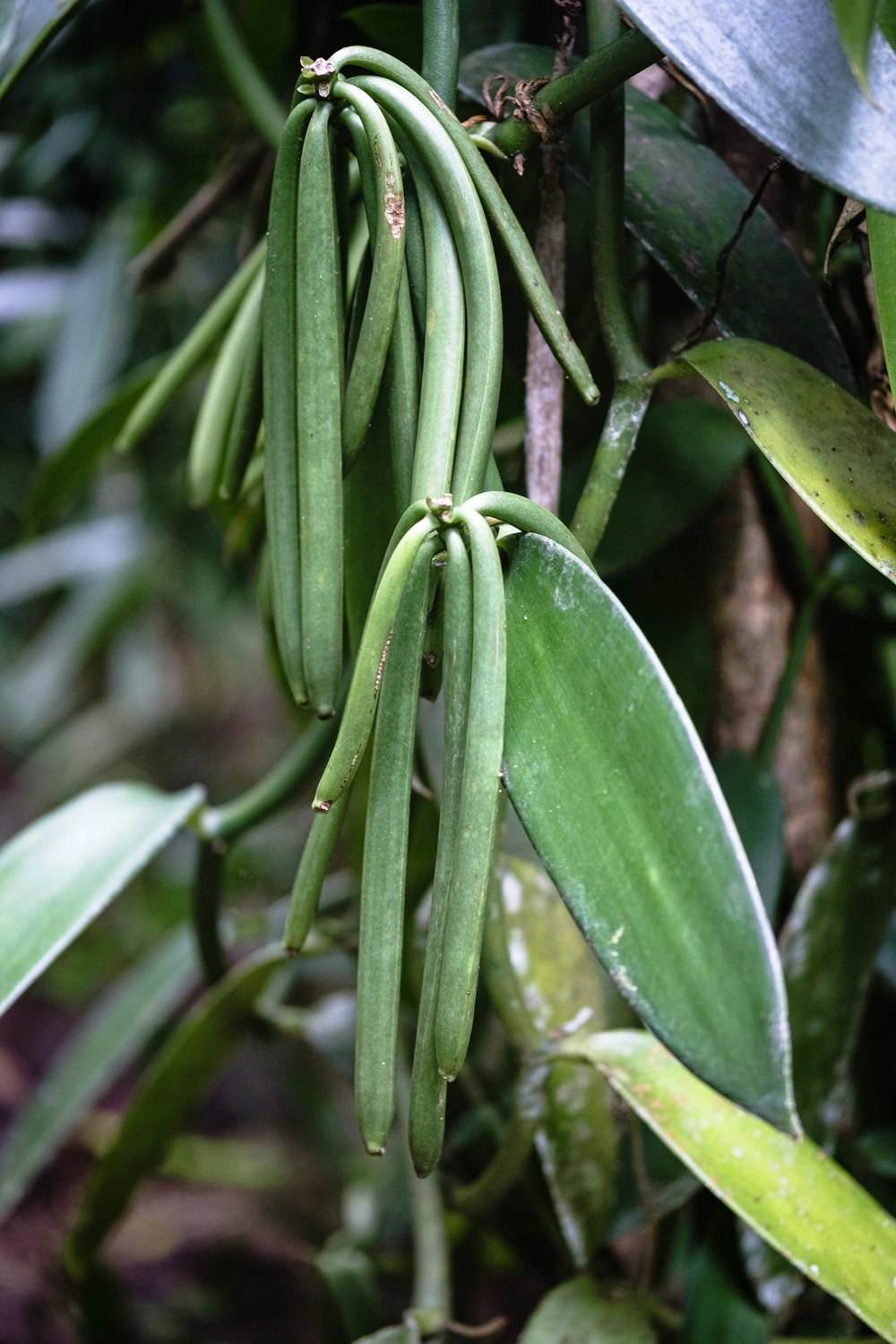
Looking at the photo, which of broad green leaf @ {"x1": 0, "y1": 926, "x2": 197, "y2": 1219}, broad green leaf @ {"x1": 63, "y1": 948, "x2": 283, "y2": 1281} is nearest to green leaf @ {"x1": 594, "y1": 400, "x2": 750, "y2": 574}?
broad green leaf @ {"x1": 63, "y1": 948, "x2": 283, "y2": 1281}

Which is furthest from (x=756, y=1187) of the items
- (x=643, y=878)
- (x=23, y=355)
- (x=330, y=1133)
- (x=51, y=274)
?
(x=23, y=355)

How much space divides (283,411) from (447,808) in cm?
13

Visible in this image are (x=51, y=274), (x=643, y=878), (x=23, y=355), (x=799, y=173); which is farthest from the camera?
(x=23, y=355)

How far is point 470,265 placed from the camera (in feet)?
0.93

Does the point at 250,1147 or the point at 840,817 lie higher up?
the point at 840,817

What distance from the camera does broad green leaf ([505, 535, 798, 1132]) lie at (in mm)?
216

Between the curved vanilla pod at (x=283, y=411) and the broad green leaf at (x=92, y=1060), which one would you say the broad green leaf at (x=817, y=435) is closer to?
the curved vanilla pod at (x=283, y=411)

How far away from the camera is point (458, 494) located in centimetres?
27

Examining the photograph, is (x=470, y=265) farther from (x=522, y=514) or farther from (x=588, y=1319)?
(x=588, y=1319)

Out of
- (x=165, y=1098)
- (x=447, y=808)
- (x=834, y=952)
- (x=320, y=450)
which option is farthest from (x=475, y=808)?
(x=165, y=1098)

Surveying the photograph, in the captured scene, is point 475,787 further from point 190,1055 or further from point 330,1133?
point 330,1133

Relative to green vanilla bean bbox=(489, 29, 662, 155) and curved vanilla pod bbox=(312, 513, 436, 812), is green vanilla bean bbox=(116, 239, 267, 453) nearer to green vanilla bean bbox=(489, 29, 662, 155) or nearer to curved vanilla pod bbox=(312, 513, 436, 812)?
green vanilla bean bbox=(489, 29, 662, 155)

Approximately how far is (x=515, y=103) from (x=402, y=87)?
0.07m

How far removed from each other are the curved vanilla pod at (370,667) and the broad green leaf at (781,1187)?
211mm
